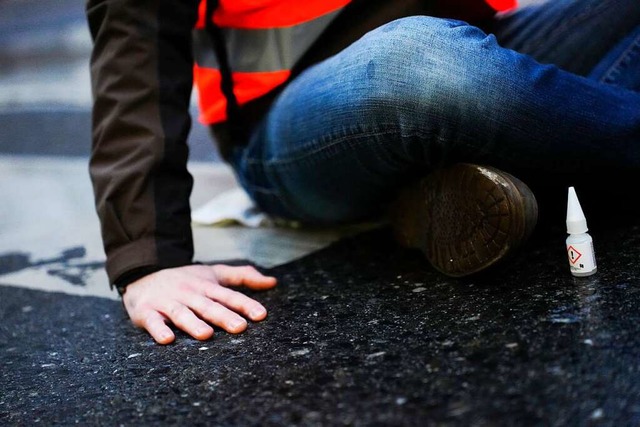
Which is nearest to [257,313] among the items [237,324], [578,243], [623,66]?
[237,324]

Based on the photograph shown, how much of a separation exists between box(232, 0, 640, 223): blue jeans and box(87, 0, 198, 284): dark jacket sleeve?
19cm

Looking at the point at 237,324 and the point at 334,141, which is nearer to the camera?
the point at 237,324

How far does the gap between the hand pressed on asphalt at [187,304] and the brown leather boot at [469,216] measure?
272 mm

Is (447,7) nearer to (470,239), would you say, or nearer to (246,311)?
(470,239)

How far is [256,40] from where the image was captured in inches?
52.2

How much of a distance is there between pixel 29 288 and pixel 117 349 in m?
0.48

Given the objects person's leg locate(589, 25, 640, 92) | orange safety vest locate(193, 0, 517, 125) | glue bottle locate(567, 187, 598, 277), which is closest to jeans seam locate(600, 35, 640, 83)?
person's leg locate(589, 25, 640, 92)

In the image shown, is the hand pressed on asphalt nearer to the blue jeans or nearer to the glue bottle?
the blue jeans

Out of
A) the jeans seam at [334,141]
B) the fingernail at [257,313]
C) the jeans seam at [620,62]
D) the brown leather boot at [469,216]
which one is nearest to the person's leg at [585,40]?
the jeans seam at [620,62]

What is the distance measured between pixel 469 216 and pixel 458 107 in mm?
143

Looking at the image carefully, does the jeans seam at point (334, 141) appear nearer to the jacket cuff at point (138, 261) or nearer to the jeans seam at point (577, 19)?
the jacket cuff at point (138, 261)

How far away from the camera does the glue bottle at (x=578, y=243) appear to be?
1.00 metres

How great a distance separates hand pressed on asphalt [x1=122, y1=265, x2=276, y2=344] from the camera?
3.44 feet

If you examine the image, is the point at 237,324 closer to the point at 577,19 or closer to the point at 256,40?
the point at 256,40
